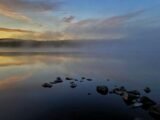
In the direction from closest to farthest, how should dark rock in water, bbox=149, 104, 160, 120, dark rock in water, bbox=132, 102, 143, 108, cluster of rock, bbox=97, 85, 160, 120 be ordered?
dark rock in water, bbox=149, 104, 160, 120 → cluster of rock, bbox=97, 85, 160, 120 → dark rock in water, bbox=132, 102, 143, 108

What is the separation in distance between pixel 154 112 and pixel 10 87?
1862 cm

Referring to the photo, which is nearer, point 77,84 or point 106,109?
point 106,109

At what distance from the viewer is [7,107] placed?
21266mm

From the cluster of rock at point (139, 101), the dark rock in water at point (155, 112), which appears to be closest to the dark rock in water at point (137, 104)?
the cluster of rock at point (139, 101)

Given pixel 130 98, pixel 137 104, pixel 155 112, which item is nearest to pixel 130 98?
pixel 130 98

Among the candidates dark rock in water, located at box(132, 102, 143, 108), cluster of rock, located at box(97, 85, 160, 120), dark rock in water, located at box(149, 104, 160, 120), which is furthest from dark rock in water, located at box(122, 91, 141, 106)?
dark rock in water, located at box(149, 104, 160, 120)

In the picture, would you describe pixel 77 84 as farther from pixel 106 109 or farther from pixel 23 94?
pixel 106 109

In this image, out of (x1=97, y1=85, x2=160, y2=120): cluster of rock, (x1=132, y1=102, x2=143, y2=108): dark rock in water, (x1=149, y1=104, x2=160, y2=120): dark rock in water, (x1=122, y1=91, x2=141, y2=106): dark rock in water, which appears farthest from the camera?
(x1=122, y1=91, x2=141, y2=106): dark rock in water

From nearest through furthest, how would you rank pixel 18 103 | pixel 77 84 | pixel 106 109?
1. pixel 106 109
2. pixel 18 103
3. pixel 77 84

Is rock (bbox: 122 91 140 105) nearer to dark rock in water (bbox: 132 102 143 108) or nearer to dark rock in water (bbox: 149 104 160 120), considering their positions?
dark rock in water (bbox: 132 102 143 108)

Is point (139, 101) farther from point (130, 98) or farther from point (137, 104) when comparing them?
point (130, 98)

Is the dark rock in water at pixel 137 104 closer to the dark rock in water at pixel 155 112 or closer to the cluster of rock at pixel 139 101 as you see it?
the cluster of rock at pixel 139 101

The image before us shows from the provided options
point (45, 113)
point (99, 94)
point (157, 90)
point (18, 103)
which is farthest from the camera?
point (157, 90)

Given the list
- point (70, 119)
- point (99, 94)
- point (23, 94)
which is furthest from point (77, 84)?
point (70, 119)
